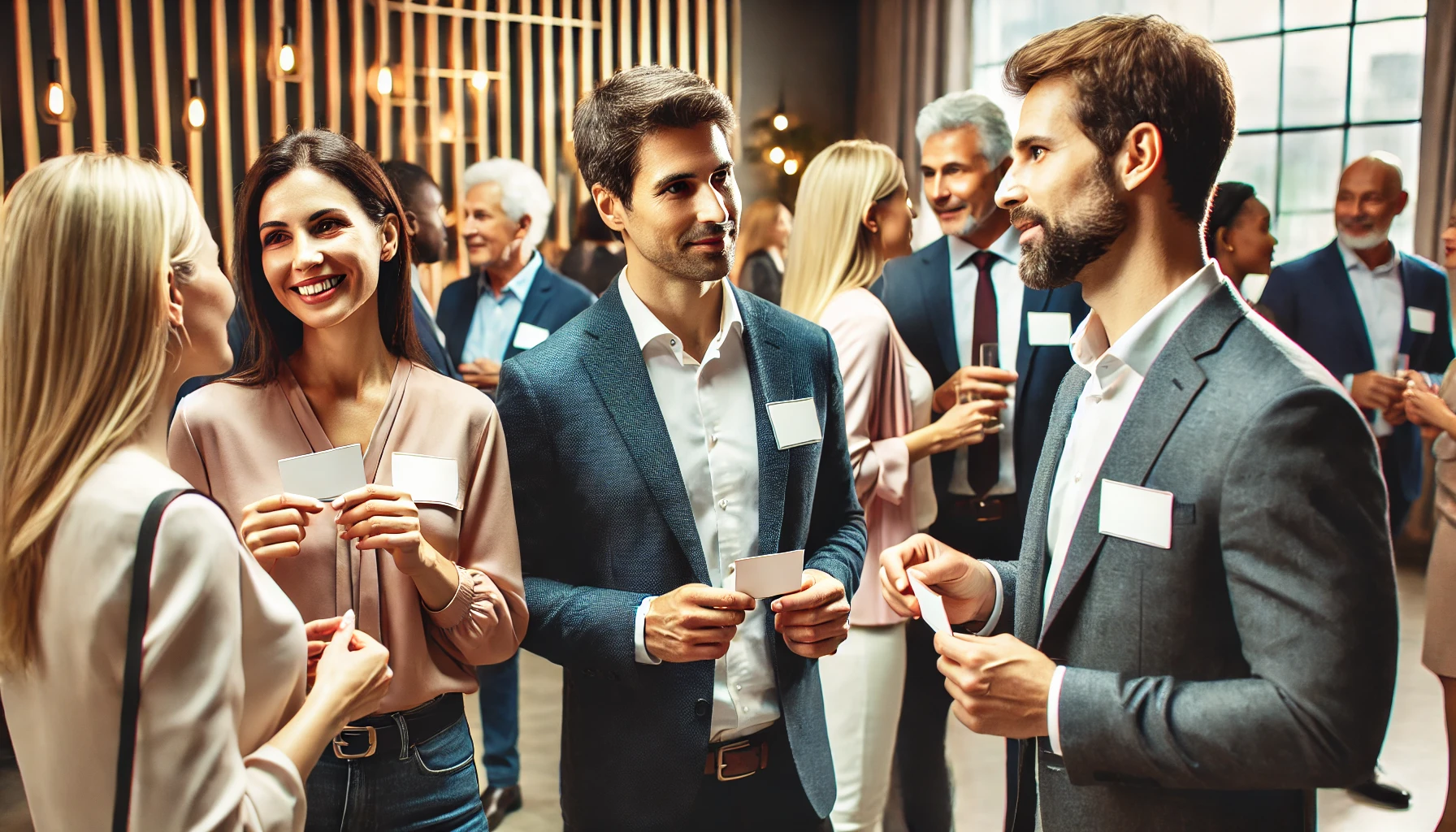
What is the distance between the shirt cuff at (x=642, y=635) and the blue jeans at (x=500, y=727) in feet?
6.70

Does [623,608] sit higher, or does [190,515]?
[190,515]

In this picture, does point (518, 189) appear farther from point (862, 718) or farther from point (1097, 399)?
point (1097, 399)

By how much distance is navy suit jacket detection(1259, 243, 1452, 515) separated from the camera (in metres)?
4.33

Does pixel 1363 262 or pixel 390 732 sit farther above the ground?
pixel 1363 262

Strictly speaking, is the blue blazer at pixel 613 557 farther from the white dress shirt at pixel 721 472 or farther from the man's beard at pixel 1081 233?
the man's beard at pixel 1081 233

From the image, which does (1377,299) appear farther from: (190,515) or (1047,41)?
(190,515)

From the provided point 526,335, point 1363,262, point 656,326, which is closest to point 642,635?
point 656,326

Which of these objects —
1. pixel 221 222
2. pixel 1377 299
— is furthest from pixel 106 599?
pixel 221 222

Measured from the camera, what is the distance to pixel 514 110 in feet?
25.0

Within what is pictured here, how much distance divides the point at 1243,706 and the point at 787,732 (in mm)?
829

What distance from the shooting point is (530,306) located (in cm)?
406

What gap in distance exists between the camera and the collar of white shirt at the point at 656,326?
1.84 metres

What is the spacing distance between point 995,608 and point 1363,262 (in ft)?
12.2

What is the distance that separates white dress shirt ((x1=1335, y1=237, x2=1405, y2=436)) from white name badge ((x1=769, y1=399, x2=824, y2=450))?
11.8 feet
